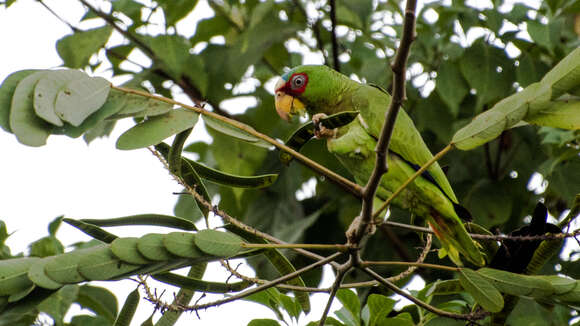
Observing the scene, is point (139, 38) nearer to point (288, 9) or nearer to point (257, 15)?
point (257, 15)

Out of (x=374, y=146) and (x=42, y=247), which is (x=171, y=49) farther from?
(x=374, y=146)

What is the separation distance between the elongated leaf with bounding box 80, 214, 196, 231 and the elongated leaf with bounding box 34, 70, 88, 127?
0.27 metres

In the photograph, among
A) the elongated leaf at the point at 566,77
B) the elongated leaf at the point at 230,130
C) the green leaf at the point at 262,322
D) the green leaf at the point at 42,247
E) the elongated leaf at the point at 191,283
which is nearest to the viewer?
the elongated leaf at the point at 566,77

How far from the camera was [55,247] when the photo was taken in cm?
237

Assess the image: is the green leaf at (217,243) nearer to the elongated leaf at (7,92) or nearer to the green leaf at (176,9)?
the elongated leaf at (7,92)

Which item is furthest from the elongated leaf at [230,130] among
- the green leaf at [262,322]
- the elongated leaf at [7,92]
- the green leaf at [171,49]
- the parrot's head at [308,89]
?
the green leaf at [171,49]

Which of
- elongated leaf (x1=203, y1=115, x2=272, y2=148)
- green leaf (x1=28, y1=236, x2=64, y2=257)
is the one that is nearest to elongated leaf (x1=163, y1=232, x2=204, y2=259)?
elongated leaf (x1=203, y1=115, x2=272, y2=148)

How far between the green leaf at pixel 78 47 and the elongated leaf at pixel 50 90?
168 cm

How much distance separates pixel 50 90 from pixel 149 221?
40 centimetres

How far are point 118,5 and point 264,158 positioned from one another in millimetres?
1172

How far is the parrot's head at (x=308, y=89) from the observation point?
8.98 ft

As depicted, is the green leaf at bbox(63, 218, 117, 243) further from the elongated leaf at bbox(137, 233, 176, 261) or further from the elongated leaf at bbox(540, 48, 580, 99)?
the elongated leaf at bbox(540, 48, 580, 99)

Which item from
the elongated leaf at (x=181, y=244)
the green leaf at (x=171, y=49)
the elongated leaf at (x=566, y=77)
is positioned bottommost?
the elongated leaf at (x=181, y=244)

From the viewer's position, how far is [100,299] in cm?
263
